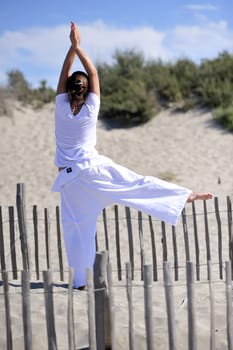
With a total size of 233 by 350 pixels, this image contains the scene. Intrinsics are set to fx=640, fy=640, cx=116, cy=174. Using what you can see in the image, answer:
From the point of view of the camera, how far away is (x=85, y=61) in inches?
180

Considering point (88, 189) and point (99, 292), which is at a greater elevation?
point (88, 189)

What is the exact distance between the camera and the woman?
4.47 metres

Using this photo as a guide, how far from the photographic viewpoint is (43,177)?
1476cm

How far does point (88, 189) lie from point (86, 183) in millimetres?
44

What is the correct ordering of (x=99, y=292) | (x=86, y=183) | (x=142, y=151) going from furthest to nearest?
(x=142, y=151), (x=86, y=183), (x=99, y=292)

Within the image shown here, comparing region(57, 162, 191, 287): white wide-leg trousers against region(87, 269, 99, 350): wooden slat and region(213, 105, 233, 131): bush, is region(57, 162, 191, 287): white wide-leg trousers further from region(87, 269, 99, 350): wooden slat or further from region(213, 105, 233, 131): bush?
region(213, 105, 233, 131): bush

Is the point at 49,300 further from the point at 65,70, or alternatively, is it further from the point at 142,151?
the point at 142,151

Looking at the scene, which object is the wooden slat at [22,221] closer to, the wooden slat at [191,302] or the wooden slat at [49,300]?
the wooden slat at [49,300]

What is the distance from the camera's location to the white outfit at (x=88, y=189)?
446cm

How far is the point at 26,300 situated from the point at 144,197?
1132 millimetres

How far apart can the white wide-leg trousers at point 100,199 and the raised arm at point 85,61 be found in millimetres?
564

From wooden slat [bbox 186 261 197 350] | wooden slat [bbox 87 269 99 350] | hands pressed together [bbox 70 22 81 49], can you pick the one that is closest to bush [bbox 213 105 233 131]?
hands pressed together [bbox 70 22 81 49]

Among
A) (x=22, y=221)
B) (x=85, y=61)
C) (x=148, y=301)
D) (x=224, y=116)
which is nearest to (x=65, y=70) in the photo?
(x=85, y=61)

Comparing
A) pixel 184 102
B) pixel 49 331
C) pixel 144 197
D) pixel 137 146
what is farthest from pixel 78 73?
pixel 184 102
